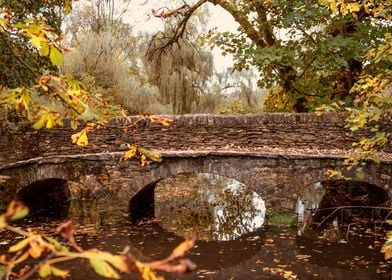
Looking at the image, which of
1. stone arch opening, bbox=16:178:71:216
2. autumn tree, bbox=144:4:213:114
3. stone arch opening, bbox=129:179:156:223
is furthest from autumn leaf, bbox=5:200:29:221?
autumn tree, bbox=144:4:213:114

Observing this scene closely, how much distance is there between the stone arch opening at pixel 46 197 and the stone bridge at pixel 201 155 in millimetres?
98

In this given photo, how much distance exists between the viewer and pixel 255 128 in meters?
10.7

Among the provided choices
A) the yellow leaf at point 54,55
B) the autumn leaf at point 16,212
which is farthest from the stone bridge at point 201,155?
the autumn leaf at point 16,212

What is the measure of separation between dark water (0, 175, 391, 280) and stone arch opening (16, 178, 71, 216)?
497 millimetres

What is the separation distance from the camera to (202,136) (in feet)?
36.4

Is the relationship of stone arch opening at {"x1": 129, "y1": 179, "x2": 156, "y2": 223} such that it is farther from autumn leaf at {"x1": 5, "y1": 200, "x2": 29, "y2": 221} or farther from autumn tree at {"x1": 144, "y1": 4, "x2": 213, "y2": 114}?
autumn leaf at {"x1": 5, "y1": 200, "x2": 29, "y2": 221}

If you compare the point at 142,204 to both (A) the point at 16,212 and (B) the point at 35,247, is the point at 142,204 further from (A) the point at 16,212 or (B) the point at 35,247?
(A) the point at 16,212

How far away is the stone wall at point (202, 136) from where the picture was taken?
10.3 meters

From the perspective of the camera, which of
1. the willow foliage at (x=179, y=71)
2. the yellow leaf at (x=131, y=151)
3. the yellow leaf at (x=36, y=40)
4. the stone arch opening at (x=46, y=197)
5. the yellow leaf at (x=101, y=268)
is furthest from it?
the willow foliage at (x=179, y=71)

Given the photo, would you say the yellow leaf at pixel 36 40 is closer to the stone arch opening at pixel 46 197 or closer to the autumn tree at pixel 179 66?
the stone arch opening at pixel 46 197

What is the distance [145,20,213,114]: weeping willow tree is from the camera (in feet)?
50.3

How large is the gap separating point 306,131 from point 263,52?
213 centimetres

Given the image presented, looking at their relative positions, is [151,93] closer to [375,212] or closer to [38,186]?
[38,186]

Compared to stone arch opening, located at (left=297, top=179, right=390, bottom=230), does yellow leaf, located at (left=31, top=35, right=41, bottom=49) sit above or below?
above
